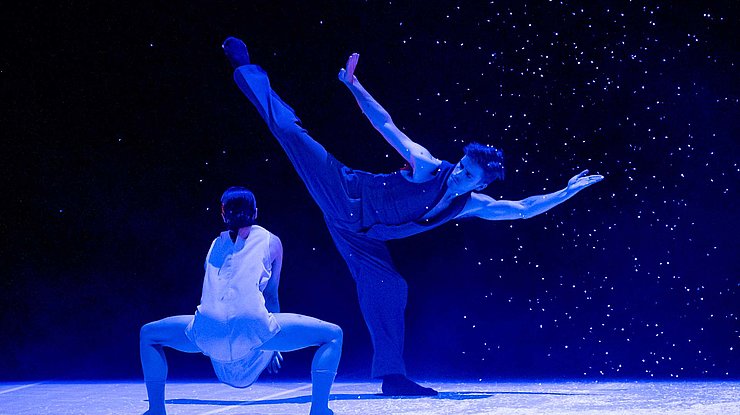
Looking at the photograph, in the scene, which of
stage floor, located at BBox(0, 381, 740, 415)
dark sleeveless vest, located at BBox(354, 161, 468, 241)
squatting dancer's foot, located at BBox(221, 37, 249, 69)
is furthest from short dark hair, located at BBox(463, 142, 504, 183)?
squatting dancer's foot, located at BBox(221, 37, 249, 69)

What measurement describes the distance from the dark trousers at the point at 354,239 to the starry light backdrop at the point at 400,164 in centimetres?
88

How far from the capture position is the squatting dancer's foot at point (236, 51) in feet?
11.6

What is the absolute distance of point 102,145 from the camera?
4562 mm

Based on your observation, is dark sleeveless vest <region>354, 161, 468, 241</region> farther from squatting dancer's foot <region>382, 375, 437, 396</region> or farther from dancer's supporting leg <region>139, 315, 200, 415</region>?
dancer's supporting leg <region>139, 315, 200, 415</region>

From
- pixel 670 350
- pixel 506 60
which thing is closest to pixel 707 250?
pixel 670 350

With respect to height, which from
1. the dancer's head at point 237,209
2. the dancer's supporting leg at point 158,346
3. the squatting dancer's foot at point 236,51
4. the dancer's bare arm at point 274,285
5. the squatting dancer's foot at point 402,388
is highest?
the squatting dancer's foot at point 236,51

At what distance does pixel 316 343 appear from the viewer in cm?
216

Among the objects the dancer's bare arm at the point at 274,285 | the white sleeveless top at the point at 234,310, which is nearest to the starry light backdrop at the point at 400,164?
the dancer's bare arm at the point at 274,285

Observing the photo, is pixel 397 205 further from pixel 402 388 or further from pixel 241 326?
pixel 241 326

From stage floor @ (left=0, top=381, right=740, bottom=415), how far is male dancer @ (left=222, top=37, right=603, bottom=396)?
269 millimetres

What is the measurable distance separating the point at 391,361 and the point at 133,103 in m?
2.18

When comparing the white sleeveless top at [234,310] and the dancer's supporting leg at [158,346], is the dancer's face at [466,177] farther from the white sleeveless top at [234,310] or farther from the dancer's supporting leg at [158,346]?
the dancer's supporting leg at [158,346]

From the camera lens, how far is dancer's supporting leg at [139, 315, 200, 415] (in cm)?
215

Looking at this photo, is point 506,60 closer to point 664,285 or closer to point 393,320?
point 664,285
